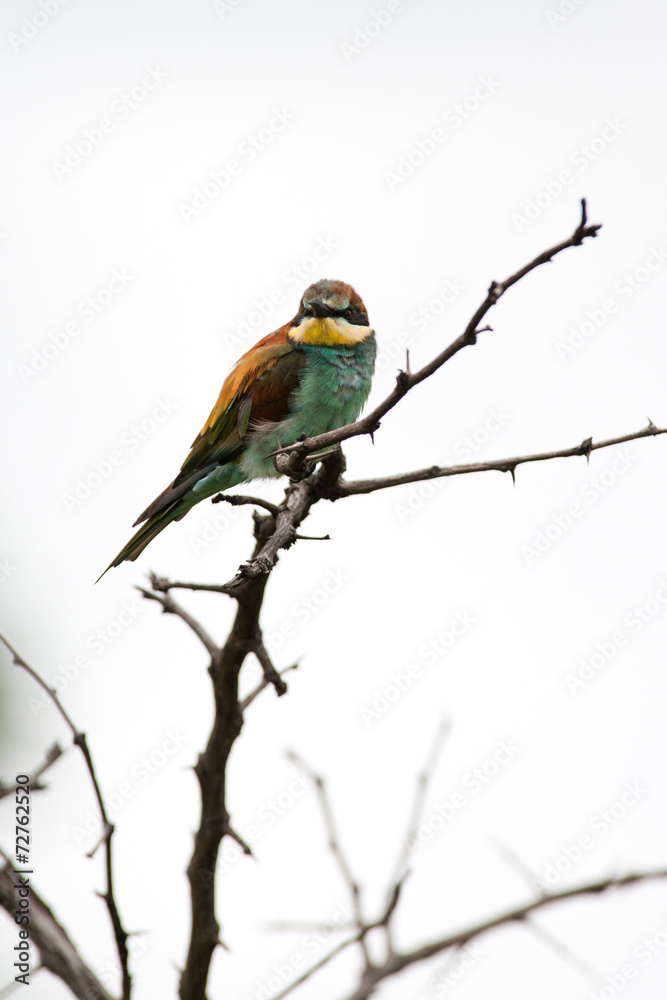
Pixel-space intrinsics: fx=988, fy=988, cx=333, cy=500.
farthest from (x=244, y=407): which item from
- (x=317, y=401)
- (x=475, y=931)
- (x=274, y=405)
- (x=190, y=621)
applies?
(x=475, y=931)

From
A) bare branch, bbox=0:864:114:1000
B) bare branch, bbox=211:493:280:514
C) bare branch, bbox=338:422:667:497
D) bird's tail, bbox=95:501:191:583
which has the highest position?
bare branch, bbox=338:422:667:497

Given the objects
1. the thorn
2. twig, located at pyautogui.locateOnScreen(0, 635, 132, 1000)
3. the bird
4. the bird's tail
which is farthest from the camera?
the bird

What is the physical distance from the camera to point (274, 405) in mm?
5715

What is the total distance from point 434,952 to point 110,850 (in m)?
0.88

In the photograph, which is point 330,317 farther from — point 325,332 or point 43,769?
point 43,769

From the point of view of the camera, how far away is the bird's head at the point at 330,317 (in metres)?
5.93

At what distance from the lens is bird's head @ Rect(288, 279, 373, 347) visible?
5.93m

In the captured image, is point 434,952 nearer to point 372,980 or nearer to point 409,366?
point 372,980

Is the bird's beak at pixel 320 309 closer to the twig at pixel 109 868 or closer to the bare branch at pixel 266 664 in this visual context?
the bare branch at pixel 266 664

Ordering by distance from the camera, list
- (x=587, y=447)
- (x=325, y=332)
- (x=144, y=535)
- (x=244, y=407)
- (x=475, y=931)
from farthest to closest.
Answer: (x=325, y=332) → (x=244, y=407) → (x=144, y=535) → (x=587, y=447) → (x=475, y=931)

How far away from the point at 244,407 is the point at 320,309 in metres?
0.81

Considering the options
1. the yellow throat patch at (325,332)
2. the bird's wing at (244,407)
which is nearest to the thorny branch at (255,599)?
the bird's wing at (244,407)

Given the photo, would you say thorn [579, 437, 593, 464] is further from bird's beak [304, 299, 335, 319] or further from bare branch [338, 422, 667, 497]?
bird's beak [304, 299, 335, 319]

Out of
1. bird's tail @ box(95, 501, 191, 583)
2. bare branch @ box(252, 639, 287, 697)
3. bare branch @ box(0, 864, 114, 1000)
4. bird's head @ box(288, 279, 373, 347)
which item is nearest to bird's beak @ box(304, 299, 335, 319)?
bird's head @ box(288, 279, 373, 347)
